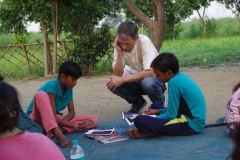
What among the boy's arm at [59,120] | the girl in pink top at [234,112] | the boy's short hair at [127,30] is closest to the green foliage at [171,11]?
the boy's short hair at [127,30]

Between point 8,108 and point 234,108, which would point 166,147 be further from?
point 8,108

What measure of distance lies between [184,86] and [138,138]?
2.19ft

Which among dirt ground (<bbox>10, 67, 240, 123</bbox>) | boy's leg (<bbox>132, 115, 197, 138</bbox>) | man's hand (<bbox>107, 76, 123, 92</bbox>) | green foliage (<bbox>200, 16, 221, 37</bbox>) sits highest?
green foliage (<bbox>200, 16, 221, 37</bbox>)

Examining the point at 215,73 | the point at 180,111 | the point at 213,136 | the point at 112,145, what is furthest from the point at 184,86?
the point at 215,73

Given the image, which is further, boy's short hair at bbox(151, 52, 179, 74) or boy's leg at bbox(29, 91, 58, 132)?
boy's short hair at bbox(151, 52, 179, 74)

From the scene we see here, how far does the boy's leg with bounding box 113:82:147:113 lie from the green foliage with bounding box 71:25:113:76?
5729 millimetres

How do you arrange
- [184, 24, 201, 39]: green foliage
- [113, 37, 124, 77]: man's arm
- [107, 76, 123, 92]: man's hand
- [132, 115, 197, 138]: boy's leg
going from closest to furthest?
[132, 115, 197, 138]: boy's leg
[107, 76, 123, 92]: man's hand
[113, 37, 124, 77]: man's arm
[184, 24, 201, 39]: green foliage

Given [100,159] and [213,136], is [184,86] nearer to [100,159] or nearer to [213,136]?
[213,136]

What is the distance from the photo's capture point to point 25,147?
1677 millimetres

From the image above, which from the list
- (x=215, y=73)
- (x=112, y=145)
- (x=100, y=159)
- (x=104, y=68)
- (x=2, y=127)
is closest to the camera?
(x=2, y=127)

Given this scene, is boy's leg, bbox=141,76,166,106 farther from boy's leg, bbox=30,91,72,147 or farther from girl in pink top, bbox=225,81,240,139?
boy's leg, bbox=30,91,72,147

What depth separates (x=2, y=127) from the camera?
1.58 meters

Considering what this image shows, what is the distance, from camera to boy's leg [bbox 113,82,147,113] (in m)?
4.86

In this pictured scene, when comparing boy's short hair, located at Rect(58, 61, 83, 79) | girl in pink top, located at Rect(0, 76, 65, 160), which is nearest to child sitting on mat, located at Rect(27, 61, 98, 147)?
boy's short hair, located at Rect(58, 61, 83, 79)
